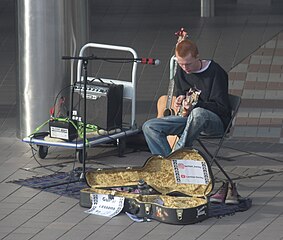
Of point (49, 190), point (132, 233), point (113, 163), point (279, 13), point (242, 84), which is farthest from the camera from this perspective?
point (279, 13)

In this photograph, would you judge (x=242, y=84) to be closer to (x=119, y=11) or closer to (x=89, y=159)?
(x=89, y=159)

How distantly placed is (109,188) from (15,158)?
1895 mm

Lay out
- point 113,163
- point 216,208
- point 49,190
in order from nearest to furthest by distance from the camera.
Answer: point 216,208, point 49,190, point 113,163

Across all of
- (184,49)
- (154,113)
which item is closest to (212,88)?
(184,49)

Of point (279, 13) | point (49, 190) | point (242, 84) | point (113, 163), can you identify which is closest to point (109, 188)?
point (49, 190)

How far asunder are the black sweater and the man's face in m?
0.06

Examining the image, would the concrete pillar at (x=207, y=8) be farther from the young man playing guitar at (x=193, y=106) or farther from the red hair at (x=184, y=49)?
the red hair at (x=184, y=49)

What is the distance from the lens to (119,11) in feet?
53.3

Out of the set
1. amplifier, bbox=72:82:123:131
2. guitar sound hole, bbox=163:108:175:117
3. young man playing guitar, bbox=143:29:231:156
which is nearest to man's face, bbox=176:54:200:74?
young man playing guitar, bbox=143:29:231:156

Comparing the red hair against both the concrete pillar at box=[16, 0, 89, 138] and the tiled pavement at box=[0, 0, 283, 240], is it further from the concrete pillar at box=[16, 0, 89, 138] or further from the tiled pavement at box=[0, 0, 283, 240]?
the concrete pillar at box=[16, 0, 89, 138]

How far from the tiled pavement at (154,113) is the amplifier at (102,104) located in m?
0.33

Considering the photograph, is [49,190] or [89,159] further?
[89,159]

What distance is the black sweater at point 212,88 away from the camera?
8172 millimetres

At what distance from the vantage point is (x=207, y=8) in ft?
51.1
